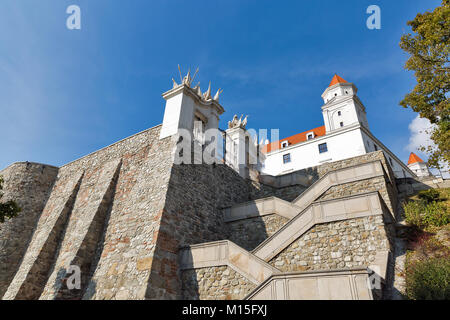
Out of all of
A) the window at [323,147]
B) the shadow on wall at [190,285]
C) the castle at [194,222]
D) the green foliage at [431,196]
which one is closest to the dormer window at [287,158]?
the window at [323,147]

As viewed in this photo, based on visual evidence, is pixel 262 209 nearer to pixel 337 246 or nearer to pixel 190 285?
pixel 337 246

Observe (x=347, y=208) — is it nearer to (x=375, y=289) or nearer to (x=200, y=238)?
(x=375, y=289)

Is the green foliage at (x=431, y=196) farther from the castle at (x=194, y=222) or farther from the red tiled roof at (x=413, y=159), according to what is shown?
the red tiled roof at (x=413, y=159)

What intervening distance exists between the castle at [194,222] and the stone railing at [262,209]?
5 cm

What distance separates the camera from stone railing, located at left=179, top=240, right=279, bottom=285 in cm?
819

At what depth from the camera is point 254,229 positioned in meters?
12.4

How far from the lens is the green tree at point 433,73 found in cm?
982

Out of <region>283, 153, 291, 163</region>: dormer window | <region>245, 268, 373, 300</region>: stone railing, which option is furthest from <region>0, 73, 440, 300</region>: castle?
<region>283, 153, 291, 163</region>: dormer window

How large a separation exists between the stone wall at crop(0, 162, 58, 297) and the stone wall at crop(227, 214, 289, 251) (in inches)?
549

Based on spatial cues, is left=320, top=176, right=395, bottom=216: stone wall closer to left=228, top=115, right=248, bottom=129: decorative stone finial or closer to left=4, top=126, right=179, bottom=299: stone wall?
left=4, top=126, right=179, bottom=299: stone wall

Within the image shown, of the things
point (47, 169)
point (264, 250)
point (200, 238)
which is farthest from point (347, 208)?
point (47, 169)

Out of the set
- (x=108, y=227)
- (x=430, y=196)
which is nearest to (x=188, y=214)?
(x=108, y=227)

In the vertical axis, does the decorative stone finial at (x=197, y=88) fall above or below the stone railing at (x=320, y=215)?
above
